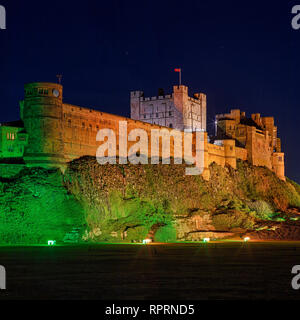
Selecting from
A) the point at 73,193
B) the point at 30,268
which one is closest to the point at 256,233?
the point at 73,193

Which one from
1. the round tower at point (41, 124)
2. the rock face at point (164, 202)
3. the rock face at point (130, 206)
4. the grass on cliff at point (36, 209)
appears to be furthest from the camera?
the rock face at point (164, 202)

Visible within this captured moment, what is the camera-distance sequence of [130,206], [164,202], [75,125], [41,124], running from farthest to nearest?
[164,202], [130,206], [75,125], [41,124]

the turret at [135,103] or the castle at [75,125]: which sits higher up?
the turret at [135,103]

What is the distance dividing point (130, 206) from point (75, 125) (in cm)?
981

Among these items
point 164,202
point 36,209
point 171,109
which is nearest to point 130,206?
point 164,202

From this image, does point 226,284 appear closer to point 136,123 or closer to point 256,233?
point 256,233

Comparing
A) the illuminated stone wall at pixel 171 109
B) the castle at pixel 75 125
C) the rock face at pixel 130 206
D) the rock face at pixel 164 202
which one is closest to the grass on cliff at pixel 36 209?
the rock face at pixel 130 206

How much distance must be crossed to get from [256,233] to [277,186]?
36103mm

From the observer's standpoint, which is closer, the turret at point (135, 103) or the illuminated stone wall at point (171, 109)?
the illuminated stone wall at point (171, 109)

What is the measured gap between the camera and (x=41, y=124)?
196 feet

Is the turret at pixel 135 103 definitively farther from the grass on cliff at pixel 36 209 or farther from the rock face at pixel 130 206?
the grass on cliff at pixel 36 209

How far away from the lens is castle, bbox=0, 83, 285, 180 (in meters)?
59.5

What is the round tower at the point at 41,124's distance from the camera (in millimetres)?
59438

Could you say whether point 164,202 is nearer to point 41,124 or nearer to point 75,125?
point 75,125
